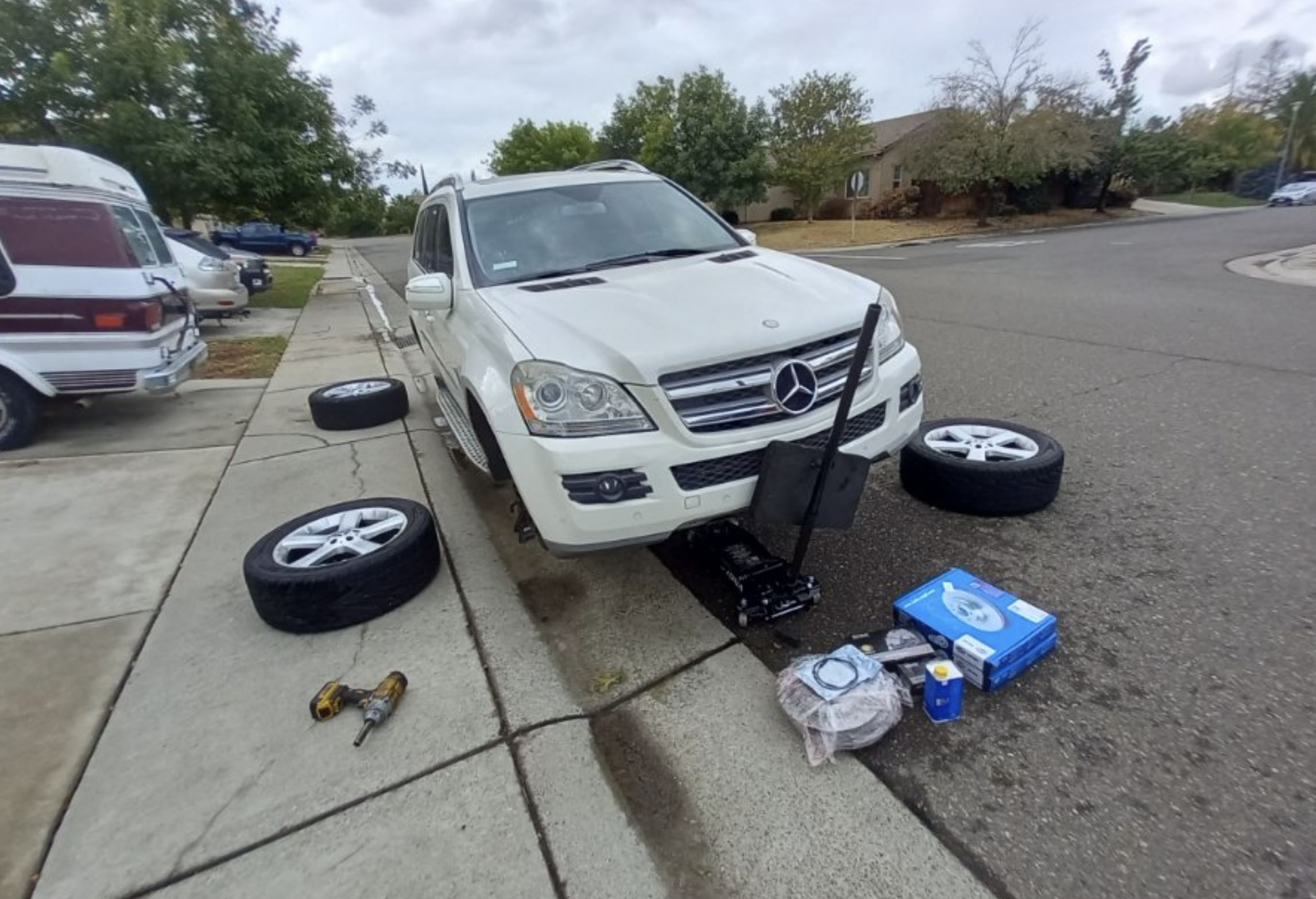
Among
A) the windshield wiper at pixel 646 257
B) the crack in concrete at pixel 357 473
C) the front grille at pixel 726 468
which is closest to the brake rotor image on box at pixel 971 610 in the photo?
the front grille at pixel 726 468

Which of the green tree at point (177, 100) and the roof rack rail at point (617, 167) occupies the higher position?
the green tree at point (177, 100)

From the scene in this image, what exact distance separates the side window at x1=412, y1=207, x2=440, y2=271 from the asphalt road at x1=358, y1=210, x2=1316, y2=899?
297 cm

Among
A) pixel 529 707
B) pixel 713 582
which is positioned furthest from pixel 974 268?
pixel 529 707

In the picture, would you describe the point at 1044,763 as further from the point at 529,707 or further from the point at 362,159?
the point at 362,159

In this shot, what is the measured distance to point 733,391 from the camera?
244 centimetres

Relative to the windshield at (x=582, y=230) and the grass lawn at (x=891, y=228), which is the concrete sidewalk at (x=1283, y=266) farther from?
the grass lawn at (x=891, y=228)

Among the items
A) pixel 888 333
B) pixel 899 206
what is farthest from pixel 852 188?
pixel 888 333

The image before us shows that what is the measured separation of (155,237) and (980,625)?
8237 mm

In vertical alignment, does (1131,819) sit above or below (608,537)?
below

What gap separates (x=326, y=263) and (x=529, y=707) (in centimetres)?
3318

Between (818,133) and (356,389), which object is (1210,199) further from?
(356,389)

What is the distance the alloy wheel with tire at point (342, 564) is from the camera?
9.20ft

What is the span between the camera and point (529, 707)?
7.95 ft

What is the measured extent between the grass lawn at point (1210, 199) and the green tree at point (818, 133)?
93.3 feet
